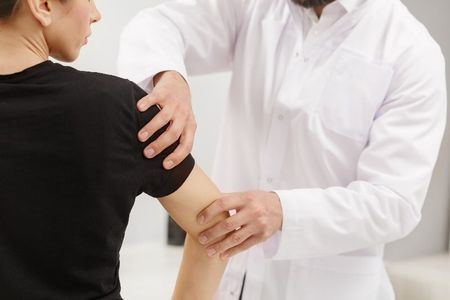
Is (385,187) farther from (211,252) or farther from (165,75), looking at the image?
(165,75)

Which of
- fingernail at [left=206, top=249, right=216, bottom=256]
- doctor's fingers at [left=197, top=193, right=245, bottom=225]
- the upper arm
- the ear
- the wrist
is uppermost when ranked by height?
the ear

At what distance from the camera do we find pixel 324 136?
4.82 ft

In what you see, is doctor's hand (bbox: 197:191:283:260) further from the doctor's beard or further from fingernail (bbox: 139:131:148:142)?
the doctor's beard

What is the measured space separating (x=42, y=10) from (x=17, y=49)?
0.07 meters

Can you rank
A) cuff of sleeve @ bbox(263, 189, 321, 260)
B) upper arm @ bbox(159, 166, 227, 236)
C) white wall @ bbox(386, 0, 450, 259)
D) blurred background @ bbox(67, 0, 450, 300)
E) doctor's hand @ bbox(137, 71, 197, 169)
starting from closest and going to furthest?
doctor's hand @ bbox(137, 71, 197, 169)
upper arm @ bbox(159, 166, 227, 236)
cuff of sleeve @ bbox(263, 189, 321, 260)
blurred background @ bbox(67, 0, 450, 300)
white wall @ bbox(386, 0, 450, 259)

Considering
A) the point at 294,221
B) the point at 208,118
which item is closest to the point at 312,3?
the point at 294,221

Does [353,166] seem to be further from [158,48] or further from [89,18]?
[89,18]

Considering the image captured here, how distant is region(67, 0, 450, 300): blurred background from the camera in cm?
235

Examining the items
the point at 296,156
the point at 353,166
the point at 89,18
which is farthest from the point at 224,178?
the point at 89,18

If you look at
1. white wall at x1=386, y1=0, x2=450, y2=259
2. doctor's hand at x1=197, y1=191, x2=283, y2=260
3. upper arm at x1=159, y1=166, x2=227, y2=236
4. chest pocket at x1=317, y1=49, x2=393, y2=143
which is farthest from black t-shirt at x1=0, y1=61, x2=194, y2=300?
white wall at x1=386, y1=0, x2=450, y2=259

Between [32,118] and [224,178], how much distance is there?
2.72ft

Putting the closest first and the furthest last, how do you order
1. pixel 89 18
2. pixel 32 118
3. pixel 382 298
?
pixel 32 118 < pixel 89 18 < pixel 382 298

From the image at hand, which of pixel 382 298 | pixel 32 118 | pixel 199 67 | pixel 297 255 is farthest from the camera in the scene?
pixel 199 67

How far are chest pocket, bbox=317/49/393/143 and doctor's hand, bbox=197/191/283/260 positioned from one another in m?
0.26
